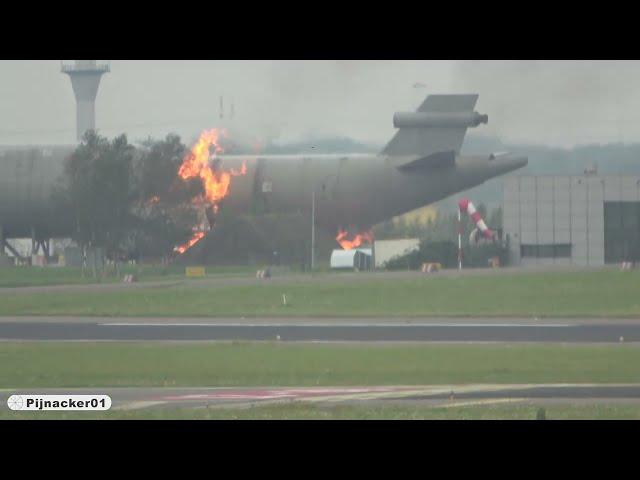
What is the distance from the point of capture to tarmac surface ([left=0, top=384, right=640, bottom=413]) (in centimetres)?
1633

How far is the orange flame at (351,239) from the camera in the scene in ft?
176

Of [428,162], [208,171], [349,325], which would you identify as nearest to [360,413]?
[349,325]

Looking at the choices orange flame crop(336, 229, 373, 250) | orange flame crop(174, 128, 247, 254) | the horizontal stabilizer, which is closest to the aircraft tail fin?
the horizontal stabilizer

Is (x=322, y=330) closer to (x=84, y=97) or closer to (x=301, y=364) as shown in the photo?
(x=301, y=364)

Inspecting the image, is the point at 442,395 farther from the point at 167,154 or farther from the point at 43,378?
the point at 167,154

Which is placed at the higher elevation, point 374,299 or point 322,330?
point 374,299

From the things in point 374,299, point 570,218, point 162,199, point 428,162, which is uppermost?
point 428,162

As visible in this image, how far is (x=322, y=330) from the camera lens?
2695 centimetres

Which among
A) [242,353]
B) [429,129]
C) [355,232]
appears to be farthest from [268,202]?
[242,353]

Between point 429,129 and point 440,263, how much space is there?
426 inches

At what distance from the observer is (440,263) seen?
48062 mm

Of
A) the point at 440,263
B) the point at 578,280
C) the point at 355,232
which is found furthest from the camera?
the point at 355,232

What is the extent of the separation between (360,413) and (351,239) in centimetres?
3939

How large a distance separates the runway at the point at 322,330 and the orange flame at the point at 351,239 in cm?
2369
